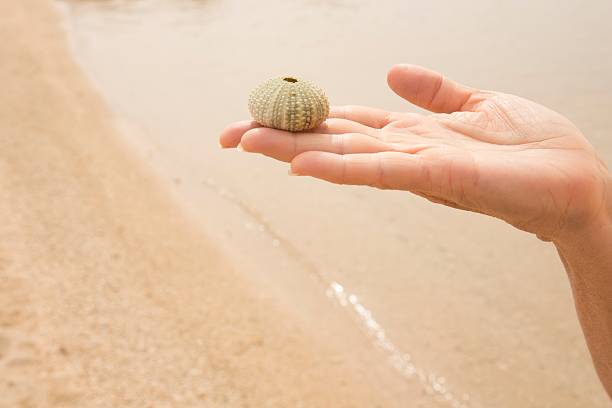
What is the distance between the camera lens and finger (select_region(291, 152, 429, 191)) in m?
2.65

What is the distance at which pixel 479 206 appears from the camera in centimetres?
284

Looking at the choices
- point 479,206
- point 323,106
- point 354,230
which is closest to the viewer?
point 479,206

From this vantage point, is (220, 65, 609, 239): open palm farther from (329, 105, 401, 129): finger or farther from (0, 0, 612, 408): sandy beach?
(0, 0, 612, 408): sandy beach

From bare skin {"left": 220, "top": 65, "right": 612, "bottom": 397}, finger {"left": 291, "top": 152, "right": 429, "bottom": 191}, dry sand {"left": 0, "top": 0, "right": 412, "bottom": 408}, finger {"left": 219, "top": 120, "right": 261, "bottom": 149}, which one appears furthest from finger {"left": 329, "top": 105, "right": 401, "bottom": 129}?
dry sand {"left": 0, "top": 0, "right": 412, "bottom": 408}

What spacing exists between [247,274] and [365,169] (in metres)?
3.15

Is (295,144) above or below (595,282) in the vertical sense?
above

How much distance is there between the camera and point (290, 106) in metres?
3.30

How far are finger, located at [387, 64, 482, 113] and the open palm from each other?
0.27 m

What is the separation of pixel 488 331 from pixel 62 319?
345 cm

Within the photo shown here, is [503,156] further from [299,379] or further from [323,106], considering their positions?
[299,379]

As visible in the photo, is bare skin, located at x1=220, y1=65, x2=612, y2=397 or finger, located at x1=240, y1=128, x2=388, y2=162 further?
finger, located at x1=240, y1=128, x2=388, y2=162

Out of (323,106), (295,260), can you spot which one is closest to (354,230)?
(295,260)

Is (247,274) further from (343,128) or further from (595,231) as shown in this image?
(595,231)

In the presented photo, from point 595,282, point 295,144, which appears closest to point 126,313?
point 295,144
